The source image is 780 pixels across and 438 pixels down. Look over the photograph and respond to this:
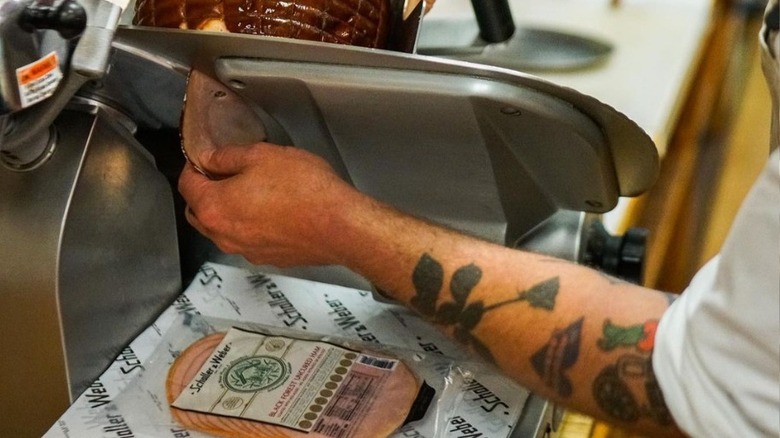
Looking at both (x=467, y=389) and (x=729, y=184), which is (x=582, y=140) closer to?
(x=467, y=389)

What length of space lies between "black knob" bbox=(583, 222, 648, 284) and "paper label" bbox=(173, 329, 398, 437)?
25cm

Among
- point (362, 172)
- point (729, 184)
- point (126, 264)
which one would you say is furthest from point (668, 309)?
point (729, 184)

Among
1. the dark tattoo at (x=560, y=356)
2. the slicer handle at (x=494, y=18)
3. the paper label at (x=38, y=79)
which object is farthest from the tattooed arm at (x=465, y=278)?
the slicer handle at (x=494, y=18)

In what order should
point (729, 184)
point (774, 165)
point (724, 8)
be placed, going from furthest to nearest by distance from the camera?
point (729, 184), point (724, 8), point (774, 165)

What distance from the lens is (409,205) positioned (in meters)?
0.72

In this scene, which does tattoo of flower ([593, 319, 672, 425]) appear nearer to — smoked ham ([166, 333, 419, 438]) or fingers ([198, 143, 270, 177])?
smoked ham ([166, 333, 419, 438])

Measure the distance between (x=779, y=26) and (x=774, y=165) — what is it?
0.50ft

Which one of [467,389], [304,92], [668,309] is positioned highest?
[304,92]

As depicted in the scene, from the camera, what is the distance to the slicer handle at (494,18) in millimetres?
905

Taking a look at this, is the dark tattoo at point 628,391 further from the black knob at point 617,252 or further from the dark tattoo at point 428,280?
the black knob at point 617,252

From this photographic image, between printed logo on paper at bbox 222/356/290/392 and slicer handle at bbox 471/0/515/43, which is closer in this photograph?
printed logo on paper at bbox 222/356/290/392

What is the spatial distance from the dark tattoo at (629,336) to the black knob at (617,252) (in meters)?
0.23

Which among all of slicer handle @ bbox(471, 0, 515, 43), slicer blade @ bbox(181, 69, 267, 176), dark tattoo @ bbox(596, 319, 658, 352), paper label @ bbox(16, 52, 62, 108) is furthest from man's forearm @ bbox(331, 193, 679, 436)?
slicer handle @ bbox(471, 0, 515, 43)

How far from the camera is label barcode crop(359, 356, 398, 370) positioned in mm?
649
